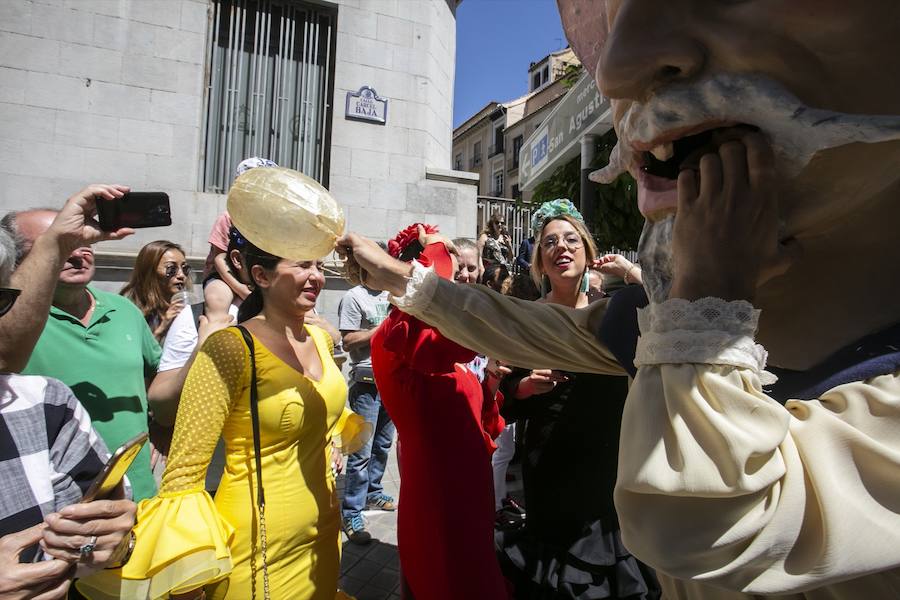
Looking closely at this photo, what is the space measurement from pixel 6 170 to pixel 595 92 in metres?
6.36

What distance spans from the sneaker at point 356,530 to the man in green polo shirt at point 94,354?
1.87 m

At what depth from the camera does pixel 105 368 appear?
2.33m

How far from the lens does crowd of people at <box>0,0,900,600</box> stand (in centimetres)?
74

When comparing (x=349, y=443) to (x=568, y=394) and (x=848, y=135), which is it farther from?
(x=848, y=135)

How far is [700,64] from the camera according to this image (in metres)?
0.85

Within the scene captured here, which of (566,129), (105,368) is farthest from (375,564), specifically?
(566,129)

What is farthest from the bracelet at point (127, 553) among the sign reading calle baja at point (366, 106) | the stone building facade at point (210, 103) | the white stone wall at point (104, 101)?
the sign reading calle baja at point (366, 106)

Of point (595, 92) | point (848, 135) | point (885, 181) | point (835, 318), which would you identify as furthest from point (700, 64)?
point (595, 92)

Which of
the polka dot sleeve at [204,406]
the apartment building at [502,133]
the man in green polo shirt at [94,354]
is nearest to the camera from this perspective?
the polka dot sleeve at [204,406]

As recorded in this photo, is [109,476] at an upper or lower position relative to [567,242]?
lower

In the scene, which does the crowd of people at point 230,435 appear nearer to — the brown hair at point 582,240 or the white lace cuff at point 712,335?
the brown hair at point 582,240

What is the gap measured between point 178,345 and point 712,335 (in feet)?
9.67

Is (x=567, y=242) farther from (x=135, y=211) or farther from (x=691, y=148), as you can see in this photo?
(x=135, y=211)

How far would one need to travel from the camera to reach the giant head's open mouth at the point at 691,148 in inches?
34.1
